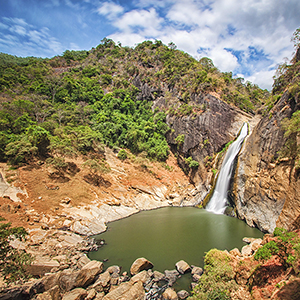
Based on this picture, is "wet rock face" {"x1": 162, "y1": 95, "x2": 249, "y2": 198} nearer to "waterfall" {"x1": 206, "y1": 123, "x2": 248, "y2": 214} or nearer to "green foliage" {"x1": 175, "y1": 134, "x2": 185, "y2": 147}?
"green foliage" {"x1": 175, "y1": 134, "x2": 185, "y2": 147}

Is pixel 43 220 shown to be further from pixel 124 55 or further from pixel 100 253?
pixel 124 55

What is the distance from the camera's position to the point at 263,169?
704 inches

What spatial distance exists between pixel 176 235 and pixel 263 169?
12.0 metres

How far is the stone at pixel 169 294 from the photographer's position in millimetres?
8366

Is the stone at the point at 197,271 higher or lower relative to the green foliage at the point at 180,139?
lower

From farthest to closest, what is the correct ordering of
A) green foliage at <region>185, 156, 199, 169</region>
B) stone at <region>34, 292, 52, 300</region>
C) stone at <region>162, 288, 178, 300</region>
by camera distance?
green foliage at <region>185, 156, 199, 169</region>
stone at <region>162, 288, 178, 300</region>
stone at <region>34, 292, 52, 300</region>

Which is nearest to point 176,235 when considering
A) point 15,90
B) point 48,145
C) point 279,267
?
point 279,267

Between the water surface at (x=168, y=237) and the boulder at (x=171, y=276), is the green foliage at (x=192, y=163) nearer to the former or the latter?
the water surface at (x=168, y=237)

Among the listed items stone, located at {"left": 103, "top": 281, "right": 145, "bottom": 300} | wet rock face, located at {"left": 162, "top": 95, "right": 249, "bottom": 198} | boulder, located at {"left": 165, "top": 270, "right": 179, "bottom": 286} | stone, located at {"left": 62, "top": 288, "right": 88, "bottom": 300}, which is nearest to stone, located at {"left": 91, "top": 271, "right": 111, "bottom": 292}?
stone, located at {"left": 62, "top": 288, "right": 88, "bottom": 300}

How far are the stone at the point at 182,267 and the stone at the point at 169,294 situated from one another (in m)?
1.64

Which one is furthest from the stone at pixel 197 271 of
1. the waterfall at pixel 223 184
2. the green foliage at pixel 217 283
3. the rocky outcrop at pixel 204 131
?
the rocky outcrop at pixel 204 131

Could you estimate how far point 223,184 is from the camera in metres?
23.4

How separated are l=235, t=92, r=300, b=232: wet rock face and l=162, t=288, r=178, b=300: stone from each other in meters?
9.44

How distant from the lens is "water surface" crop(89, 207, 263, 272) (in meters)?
11.7
